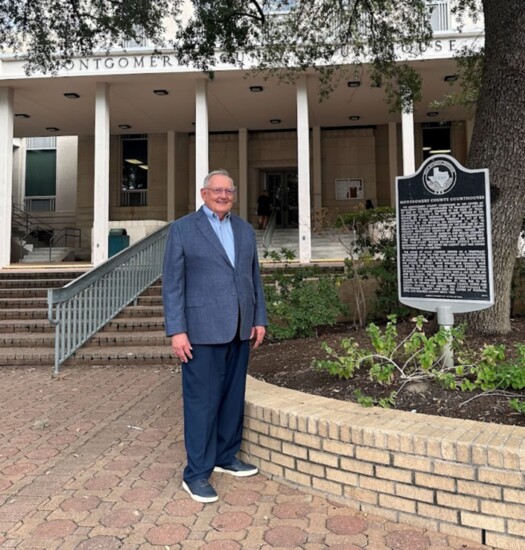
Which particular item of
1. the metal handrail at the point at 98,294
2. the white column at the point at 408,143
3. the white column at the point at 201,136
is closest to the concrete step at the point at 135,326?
the metal handrail at the point at 98,294

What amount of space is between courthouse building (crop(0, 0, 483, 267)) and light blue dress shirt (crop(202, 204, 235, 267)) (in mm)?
9623

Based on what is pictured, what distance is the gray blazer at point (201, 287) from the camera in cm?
299

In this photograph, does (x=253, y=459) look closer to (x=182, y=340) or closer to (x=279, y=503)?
(x=279, y=503)

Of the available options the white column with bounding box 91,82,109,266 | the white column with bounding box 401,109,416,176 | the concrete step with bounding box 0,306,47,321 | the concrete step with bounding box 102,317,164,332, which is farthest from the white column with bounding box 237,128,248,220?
the concrete step with bounding box 102,317,164,332

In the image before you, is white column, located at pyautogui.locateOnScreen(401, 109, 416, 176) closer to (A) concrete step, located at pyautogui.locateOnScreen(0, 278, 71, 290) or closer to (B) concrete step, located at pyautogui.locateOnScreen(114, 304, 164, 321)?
(B) concrete step, located at pyautogui.locateOnScreen(114, 304, 164, 321)

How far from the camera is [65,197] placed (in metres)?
20.6

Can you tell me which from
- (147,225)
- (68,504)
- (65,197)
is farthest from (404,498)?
(65,197)

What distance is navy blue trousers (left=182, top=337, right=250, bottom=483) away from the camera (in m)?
3.03

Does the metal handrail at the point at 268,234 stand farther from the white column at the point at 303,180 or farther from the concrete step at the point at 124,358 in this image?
the concrete step at the point at 124,358

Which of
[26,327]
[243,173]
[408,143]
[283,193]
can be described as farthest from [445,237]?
[283,193]

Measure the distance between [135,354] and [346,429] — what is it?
16.1 feet

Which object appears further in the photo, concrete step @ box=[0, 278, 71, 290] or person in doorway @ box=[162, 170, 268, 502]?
concrete step @ box=[0, 278, 71, 290]

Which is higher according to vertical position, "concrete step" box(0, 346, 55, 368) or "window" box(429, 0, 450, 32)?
"window" box(429, 0, 450, 32)

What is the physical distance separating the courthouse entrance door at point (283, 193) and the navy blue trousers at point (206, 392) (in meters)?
16.5
